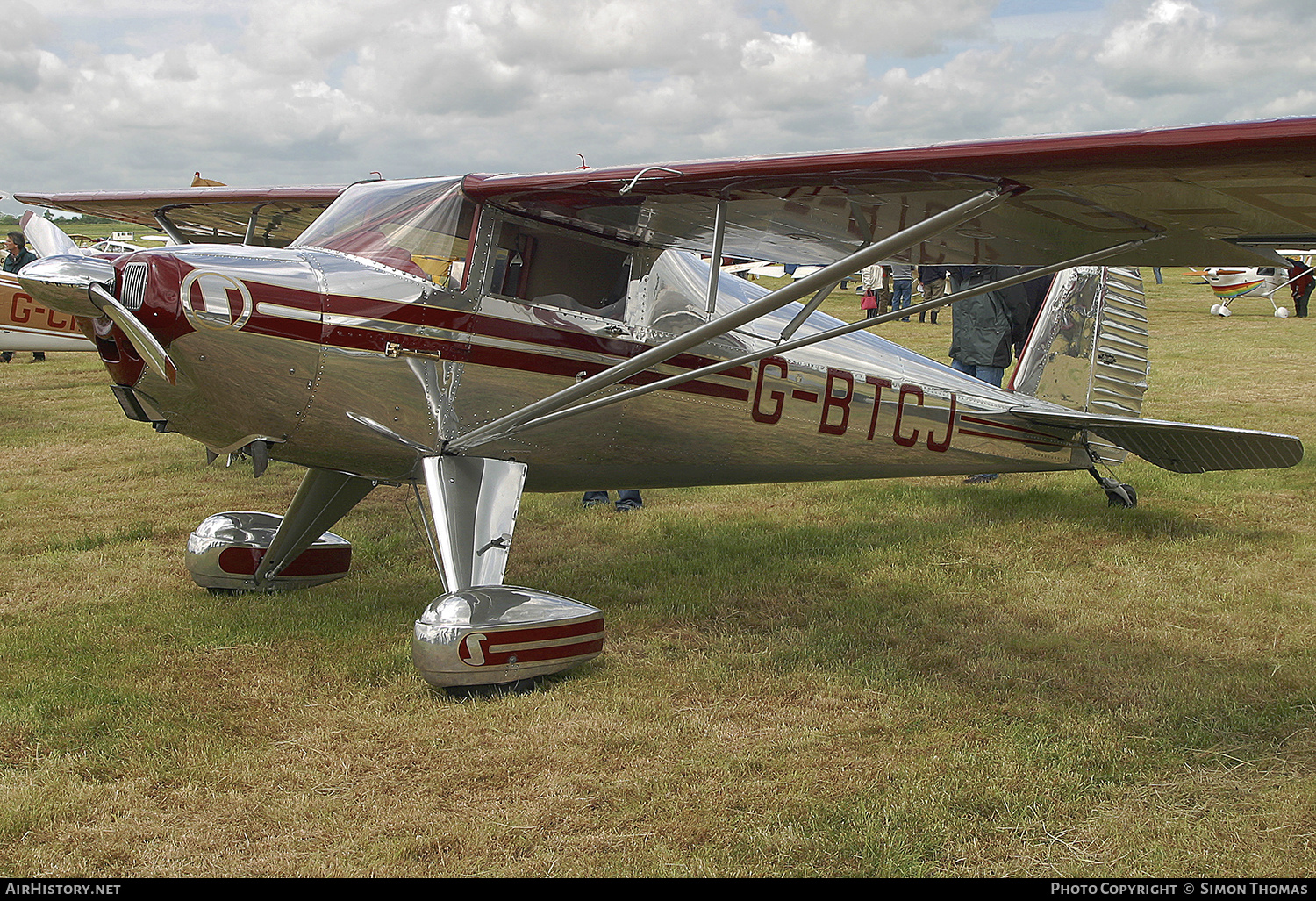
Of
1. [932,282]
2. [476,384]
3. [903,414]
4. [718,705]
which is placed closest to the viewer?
[718,705]

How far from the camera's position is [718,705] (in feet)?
13.3

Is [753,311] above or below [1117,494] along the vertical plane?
above

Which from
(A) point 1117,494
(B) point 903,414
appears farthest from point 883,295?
(B) point 903,414

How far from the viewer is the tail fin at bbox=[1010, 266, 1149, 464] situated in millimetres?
6801

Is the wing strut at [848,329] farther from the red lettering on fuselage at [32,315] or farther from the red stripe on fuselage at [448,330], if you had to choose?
the red lettering on fuselage at [32,315]

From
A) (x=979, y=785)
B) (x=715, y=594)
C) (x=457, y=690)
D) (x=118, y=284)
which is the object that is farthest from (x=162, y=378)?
(x=979, y=785)

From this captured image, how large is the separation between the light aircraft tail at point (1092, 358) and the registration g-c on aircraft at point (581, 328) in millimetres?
504

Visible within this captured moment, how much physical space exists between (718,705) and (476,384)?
5.83 feet

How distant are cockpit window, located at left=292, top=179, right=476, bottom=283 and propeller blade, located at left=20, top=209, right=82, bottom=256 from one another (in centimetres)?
146

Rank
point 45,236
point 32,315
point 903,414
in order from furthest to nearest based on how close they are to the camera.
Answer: point 32,315
point 903,414
point 45,236

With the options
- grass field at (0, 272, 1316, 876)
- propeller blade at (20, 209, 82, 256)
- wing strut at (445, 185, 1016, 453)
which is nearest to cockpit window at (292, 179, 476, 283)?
wing strut at (445, 185, 1016, 453)

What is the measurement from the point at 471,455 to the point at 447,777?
5.48 ft

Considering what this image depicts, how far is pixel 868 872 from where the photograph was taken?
9.17 feet

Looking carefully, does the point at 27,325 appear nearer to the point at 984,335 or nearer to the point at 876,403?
the point at 984,335
